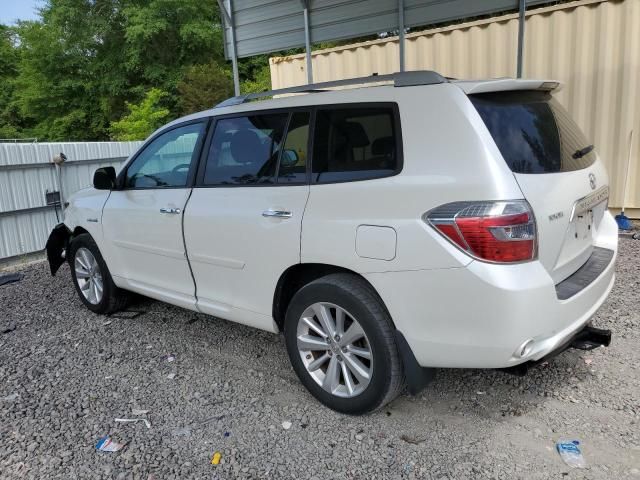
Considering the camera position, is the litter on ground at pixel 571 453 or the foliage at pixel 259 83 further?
the foliage at pixel 259 83

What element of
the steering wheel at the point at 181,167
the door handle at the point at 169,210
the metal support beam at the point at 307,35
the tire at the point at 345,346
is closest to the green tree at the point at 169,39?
the metal support beam at the point at 307,35

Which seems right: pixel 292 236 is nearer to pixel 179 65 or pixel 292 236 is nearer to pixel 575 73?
pixel 575 73

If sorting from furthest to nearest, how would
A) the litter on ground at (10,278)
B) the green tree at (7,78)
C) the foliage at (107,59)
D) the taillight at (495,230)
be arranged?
the green tree at (7,78) → the foliage at (107,59) → the litter on ground at (10,278) → the taillight at (495,230)

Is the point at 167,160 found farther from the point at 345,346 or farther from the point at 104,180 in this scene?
the point at 345,346

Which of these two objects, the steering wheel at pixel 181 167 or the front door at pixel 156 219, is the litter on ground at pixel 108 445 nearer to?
the front door at pixel 156 219

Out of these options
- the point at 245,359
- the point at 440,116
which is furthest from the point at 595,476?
the point at 245,359

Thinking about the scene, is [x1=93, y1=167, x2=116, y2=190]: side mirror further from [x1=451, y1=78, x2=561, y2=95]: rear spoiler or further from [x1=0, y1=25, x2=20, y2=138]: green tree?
[x1=0, y1=25, x2=20, y2=138]: green tree

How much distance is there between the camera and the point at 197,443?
2945 mm

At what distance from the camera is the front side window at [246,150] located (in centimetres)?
336

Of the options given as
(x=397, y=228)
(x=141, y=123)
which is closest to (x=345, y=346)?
(x=397, y=228)

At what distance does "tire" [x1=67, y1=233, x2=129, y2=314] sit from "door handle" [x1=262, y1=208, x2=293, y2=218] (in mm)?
2284

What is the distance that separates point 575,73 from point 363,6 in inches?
125

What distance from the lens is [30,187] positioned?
312 inches

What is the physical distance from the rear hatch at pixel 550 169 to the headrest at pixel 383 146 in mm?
460
